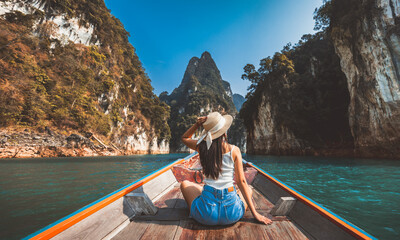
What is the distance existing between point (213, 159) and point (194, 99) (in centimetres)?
6998

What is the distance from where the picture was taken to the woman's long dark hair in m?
1.60

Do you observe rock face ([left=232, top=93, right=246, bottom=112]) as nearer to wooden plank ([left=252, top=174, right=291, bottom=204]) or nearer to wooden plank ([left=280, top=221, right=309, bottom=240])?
wooden plank ([left=252, top=174, right=291, bottom=204])

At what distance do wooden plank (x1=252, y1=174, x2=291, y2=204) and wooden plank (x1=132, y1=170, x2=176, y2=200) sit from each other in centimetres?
170

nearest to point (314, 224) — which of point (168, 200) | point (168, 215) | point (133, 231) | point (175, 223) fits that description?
point (175, 223)

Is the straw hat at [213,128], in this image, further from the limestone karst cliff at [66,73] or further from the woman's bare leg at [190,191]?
the limestone karst cliff at [66,73]

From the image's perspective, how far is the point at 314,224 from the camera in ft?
5.06

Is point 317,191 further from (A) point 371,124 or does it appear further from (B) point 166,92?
(B) point 166,92

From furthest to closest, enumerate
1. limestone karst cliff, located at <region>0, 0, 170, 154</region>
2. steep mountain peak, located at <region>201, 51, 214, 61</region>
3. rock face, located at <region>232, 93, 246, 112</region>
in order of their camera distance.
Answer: rock face, located at <region>232, 93, 246, 112</region>
steep mountain peak, located at <region>201, 51, 214, 61</region>
limestone karst cliff, located at <region>0, 0, 170, 154</region>

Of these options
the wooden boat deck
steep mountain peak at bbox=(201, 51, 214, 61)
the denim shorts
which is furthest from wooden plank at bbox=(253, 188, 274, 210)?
steep mountain peak at bbox=(201, 51, 214, 61)

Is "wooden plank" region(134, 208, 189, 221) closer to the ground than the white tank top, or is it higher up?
closer to the ground

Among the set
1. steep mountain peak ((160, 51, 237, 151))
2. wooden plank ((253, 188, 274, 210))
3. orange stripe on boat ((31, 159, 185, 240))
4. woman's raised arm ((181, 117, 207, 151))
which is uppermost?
steep mountain peak ((160, 51, 237, 151))

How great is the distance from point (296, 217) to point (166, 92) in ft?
332

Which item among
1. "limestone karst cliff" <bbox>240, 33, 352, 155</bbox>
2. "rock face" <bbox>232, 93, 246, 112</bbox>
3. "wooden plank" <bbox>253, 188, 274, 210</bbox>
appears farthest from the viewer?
"rock face" <bbox>232, 93, 246, 112</bbox>

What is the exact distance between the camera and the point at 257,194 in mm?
2795
